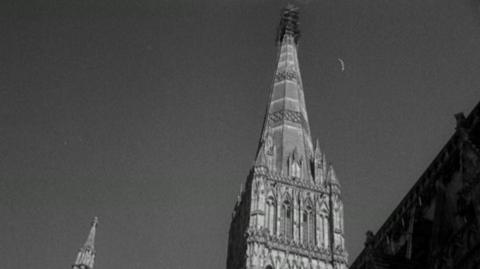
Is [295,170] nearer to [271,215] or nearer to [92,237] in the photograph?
[271,215]

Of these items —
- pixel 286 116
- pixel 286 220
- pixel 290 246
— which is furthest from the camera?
pixel 286 116

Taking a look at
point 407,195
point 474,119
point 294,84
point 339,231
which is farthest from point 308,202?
point 474,119

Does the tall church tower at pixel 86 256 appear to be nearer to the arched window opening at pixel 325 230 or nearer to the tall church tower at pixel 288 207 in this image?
the tall church tower at pixel 288 207

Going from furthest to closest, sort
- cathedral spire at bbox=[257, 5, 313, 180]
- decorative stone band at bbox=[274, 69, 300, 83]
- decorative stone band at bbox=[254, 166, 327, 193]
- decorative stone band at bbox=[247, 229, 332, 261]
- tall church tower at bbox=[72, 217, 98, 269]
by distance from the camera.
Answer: decorative stone band at bbox=[274, 69, 300, 83], cathedral spire at bbox=[257, 5, 313, 180], decorative stone band at bbox=[254, 166, 327, 193], decorative stone band at bbox=[247, 229, 332, 261], tall church tower at bbox=[72, 217, 98, 269]

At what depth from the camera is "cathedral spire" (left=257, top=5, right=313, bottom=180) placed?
1958 inches

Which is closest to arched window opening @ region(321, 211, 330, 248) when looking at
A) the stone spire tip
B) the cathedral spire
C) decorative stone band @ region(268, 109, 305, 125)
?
the cathedral spire

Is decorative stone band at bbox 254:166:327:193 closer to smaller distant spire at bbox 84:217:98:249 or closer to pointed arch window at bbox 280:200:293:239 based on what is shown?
pointed arch window at bbox 280:200:293:239

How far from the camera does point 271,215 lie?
4362 centimetres

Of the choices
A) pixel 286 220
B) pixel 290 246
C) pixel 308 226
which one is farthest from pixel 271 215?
pixel 290 246

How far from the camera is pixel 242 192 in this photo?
163ft

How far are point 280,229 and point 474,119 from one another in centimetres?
2812

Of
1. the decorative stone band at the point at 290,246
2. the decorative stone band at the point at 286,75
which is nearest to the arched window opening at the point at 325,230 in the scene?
the decorative stone band at the point at 290,246

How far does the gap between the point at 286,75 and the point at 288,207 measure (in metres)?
18.1

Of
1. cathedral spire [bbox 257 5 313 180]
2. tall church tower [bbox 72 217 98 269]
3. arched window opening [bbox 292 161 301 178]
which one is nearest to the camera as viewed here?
tall church tower [bbox 72 217 98 269]
